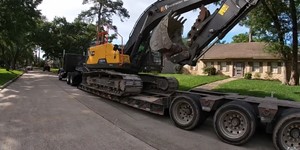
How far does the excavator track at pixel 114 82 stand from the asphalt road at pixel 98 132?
0.77 meters

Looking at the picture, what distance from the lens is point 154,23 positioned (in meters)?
9.66

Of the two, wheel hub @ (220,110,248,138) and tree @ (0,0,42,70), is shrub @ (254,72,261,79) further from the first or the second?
wheel hub @ (220,110,248,138)

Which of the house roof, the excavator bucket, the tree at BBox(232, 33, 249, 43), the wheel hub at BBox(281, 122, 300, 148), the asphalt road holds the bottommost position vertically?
the asphalt road

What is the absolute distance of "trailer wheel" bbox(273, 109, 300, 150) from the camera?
5.32 metres

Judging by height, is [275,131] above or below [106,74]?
below

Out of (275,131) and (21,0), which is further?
(21,0)

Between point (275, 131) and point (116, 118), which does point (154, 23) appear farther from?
point (275, 131)

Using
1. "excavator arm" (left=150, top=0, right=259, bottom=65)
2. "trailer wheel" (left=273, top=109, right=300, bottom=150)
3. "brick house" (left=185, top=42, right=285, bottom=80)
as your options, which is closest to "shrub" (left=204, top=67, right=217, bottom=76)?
"brick house" (left=185, top=42, right=285, bottom=80)

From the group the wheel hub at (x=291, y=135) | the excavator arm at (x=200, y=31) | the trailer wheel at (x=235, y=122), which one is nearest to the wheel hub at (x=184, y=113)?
the trailer wheel at (x=235, y=122)

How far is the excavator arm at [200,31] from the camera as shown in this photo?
730 centimetres

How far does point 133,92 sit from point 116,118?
1.68 m

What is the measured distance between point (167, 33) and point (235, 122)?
10.5 feet

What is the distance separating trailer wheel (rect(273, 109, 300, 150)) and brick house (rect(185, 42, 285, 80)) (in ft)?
77.0

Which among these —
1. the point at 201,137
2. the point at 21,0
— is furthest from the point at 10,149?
the point at 21,0
